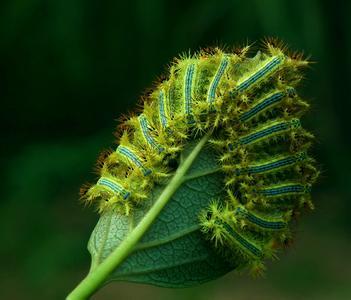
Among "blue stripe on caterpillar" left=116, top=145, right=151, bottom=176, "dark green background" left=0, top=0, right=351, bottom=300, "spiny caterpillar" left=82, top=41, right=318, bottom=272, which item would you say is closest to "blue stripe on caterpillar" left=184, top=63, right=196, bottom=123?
"spiny caterpillar" left=82, top=41, right=318, bottom=272

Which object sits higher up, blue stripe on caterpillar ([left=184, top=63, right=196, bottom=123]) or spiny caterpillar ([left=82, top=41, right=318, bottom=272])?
blue stripe on caterpillar ([left=184, top=63, right=196, bottom=123])

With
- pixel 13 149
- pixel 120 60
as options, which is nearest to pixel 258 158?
pixel 120 60

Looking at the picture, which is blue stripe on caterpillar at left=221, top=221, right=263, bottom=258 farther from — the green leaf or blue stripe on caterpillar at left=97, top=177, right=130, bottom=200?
blue stripe on caterpillar at left=97, top=177, right=130, bottom=200

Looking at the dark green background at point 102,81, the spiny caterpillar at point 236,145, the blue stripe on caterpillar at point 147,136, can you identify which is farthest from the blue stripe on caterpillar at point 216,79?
the dark green background at point 102,81

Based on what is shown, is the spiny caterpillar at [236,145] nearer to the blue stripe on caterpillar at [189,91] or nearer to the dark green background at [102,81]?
the blue stripe on caterpillar at [189,91]

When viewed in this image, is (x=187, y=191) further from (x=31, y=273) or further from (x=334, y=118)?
(x=334, y=118)
